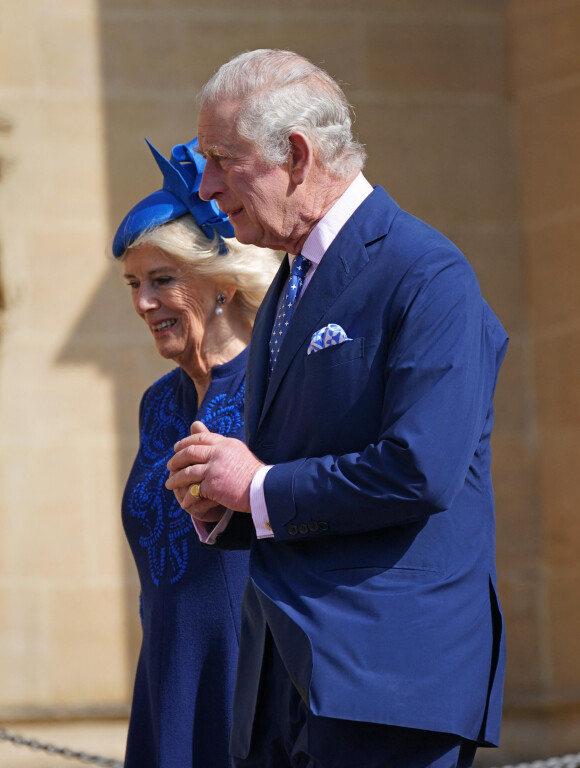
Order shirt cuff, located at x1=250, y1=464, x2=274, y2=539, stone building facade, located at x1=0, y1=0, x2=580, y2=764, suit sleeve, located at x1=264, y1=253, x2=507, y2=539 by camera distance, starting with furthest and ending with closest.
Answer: stone building facade, located at x1=0, y1=0, x2=580, y2=764 → shirt cuff, located at x1=250, y1=464, x2=274, y2=539 → suit sleeve, located at x1=264, y1=253, x2=507, y2=539

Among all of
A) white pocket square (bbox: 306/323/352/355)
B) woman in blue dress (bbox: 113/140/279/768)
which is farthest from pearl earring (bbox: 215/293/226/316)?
white pocket square (bbox: 306/323/352/355)

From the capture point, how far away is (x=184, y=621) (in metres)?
3.00

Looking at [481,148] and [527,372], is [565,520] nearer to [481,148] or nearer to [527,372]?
[527,372]

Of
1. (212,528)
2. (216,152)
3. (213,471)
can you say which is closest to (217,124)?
(216,152)

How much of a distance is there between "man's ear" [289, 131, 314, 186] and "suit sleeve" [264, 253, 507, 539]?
29cm

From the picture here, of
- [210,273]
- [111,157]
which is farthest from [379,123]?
[210,273]

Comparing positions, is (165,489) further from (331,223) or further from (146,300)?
(331,223)

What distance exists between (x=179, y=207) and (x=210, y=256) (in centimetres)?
17

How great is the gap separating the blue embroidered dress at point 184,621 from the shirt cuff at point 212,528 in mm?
731

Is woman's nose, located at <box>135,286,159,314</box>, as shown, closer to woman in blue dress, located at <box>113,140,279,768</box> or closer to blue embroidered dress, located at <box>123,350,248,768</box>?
woman in blue dress, located at <box>113,140,279,768</box>

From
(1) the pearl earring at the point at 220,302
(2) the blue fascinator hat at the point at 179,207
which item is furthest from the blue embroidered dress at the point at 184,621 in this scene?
(2) the blue fascinator hat at the point at 179,207

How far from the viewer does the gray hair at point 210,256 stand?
10.9 feet

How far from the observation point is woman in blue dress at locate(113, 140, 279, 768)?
2.96 metres

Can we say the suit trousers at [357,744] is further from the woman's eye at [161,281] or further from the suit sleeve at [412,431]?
the woman's eye at [161,281]
